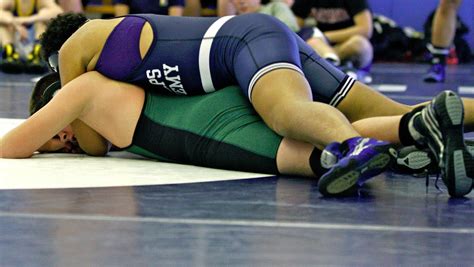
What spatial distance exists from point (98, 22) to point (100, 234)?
1.28 m

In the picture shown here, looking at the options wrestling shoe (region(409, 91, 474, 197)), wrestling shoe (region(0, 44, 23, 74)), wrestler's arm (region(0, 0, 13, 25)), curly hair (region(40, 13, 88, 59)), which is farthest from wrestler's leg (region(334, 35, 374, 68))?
wrestling shoe (region(409, 91, 474, 197))

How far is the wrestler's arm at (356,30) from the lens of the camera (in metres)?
7.43

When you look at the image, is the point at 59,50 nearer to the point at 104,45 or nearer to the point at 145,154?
the point at 104,45

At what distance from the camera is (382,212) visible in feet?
8.63

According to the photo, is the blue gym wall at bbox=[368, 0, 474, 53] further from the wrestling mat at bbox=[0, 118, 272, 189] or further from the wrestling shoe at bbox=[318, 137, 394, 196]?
the wrestling shoe at bbox=[318, 137, 394, 196]

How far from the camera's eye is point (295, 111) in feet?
9.71

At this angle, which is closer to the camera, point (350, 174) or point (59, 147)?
point (350, 174)

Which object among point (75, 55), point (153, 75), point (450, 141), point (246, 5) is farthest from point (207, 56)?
point (246, 5)

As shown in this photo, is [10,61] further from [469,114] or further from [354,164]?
[354,164]

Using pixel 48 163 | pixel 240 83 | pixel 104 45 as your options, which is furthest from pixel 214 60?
pixel 48 163

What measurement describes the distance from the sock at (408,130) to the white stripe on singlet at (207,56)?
0.63 metres

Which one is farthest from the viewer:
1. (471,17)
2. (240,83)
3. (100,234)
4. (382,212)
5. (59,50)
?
(471,17)

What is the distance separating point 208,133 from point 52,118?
46 cm

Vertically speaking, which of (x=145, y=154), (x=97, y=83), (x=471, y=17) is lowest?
(x=471, y=17)
